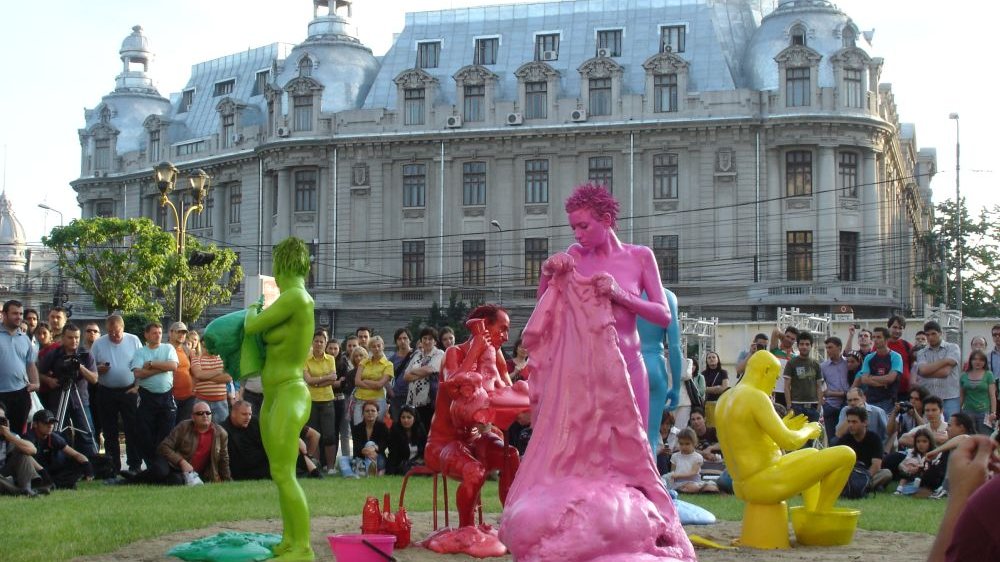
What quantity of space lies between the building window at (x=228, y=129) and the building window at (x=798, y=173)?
2756 centimetres

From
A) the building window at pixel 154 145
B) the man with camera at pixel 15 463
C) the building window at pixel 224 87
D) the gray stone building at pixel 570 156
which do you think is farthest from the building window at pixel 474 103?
the man with camera at pixel 15 463

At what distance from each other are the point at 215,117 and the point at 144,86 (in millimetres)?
6258

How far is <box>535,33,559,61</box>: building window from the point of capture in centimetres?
5969

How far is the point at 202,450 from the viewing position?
15.9 m

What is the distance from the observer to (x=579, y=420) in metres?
7.22

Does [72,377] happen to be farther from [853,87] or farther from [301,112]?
[301,112]

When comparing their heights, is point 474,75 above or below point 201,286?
above

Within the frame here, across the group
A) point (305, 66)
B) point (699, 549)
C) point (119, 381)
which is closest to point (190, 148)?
point (305, 66)

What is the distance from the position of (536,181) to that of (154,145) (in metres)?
24.0

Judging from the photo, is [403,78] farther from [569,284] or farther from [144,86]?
[569,284]

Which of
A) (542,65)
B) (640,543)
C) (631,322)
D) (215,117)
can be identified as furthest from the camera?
(215,117)

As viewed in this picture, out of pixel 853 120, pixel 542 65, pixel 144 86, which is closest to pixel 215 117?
pixel 144 86

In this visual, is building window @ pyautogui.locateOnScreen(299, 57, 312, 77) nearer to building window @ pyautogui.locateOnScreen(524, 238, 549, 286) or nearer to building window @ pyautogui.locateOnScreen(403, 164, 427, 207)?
building window @ pyautogui.locateOnScreen(403, 164, 427, 207)

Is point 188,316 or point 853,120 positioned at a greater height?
point 853,120
